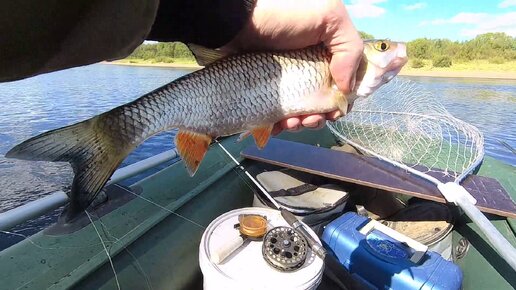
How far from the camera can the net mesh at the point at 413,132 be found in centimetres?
410

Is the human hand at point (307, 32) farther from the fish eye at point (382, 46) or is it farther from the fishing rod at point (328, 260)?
the fishing rod at point (328, 260)

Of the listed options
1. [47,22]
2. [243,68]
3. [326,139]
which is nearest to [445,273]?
[243,68]

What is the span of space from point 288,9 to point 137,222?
1585 mm

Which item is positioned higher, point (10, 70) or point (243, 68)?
point (10, 70)

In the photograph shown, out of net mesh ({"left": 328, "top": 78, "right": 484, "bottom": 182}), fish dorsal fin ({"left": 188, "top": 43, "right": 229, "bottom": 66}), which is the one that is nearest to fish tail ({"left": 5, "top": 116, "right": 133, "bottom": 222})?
fish dorsal fin ({"left": 188, "top": 43, "right": 229, "bottom": 66})

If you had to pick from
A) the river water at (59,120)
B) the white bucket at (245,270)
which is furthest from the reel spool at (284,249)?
the river water at (59,120)

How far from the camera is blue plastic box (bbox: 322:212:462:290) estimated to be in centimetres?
222

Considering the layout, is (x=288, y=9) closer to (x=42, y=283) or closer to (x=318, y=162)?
(x=42, y=283)

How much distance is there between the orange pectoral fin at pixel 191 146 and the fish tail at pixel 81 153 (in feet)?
0.84

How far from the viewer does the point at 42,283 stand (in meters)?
1.68

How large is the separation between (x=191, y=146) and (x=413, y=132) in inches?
142

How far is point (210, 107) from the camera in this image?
158cm

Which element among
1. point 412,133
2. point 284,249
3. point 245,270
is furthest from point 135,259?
point 412,133

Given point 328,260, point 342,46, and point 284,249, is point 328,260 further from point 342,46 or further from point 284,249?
point 342,46
